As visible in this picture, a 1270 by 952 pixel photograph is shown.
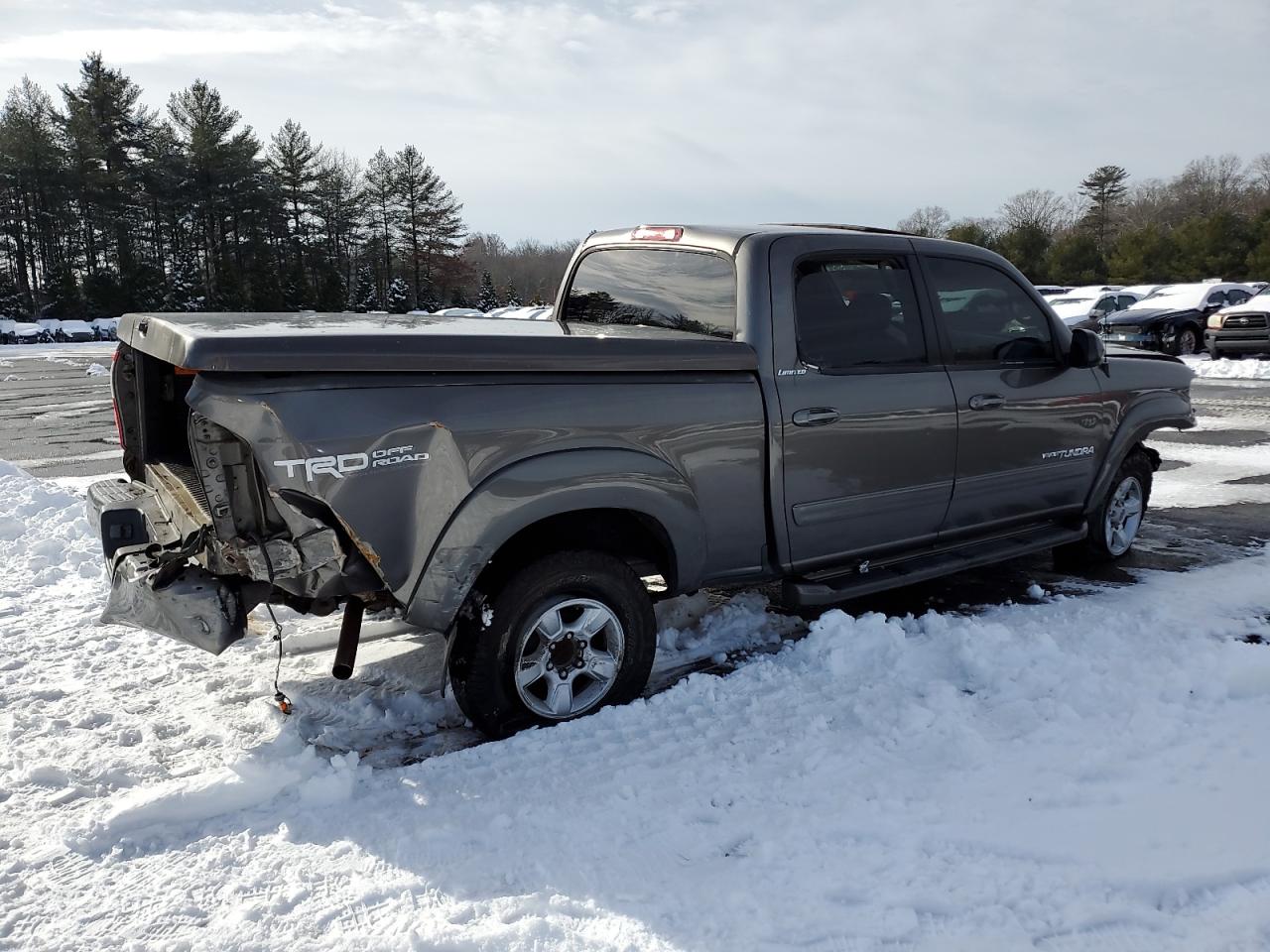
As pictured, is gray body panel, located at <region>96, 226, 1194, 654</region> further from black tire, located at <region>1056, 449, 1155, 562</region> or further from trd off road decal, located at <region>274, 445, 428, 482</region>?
black tire, located at <region>1056, 449, 1155, 562</region>

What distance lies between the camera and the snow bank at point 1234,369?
17.3 metres

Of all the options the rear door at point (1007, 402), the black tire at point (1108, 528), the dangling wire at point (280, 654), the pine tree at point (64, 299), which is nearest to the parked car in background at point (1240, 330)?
the black tire at point (1108, 528)

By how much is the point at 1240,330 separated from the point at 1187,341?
1.92 m

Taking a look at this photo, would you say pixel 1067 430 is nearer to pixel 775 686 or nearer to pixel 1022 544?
pixel 1022 544

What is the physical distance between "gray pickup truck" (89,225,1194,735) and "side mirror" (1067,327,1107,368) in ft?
0.05

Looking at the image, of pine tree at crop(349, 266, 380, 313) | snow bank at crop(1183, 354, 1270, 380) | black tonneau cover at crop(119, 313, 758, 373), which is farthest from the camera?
pine tree at crop(349, 266, 380, 313)

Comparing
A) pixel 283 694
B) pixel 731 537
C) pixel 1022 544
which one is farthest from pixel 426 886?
pixel 1022 544

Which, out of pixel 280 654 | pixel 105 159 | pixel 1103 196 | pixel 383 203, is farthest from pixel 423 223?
pixel 280 654

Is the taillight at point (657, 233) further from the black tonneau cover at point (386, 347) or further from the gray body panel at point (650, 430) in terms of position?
the black tonneau cover at point (386, 347)

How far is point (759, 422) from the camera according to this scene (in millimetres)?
3965

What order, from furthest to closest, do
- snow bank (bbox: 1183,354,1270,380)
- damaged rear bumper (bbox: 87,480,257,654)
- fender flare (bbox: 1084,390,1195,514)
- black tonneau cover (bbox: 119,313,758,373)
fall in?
snow bank (bbox: 1183,354,1270,380) < fender flare (bbox: 1084,390,1195,514) < damaged rear bumper (bbox: 87,480,257,654) < black tonneau cover (bbox: 119,313,758,373)

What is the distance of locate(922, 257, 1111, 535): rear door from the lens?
4.74m

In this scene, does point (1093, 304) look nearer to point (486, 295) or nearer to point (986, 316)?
point (986, 316)

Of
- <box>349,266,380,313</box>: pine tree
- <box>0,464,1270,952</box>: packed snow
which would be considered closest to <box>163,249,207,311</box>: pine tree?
<box>349,266,380,313</box>: pine tree
